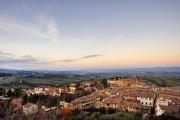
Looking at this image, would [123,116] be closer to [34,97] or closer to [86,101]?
[86,101]

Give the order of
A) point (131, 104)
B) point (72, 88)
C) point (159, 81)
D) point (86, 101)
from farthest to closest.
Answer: point (159, 81) → point (72, 88) → point (86, 101) → point (131, 104)

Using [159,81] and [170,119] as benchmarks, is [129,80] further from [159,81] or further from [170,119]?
[170,119]

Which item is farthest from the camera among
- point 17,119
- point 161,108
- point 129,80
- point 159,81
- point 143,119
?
Answer: point 159,81

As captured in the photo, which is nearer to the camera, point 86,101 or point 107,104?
point 107,104

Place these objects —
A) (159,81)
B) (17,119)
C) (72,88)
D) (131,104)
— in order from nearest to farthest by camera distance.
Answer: (17,119)
(131,104)
(72,88)
(159,81)

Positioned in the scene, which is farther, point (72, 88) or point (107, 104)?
point (72, 88)

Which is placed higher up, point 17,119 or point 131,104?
point 17,119

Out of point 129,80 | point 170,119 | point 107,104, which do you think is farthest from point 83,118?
point 129,80


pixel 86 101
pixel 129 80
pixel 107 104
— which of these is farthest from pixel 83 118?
pixel 129 80

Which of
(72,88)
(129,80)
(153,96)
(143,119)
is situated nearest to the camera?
(143,119)
